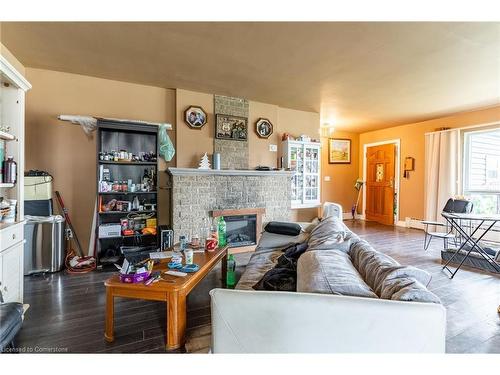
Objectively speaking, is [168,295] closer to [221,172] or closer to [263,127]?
[221,172]

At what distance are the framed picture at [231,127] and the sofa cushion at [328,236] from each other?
2.35m

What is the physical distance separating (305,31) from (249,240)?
302 cm

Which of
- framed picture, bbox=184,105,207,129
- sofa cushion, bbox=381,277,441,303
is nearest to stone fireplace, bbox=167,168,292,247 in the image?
framed picture, bbox=184,105,207,129

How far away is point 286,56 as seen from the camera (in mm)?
2703

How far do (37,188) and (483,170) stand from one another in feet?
23.1

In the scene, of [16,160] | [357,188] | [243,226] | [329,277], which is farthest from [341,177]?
[16,160]

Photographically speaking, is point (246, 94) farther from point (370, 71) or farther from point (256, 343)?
point (256, 343)

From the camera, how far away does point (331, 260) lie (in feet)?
4.92

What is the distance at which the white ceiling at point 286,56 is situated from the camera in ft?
7.33

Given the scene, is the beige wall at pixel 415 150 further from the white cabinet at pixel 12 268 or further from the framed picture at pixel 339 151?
the white cabinet at pixel 12 268

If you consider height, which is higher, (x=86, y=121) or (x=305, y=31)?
(x=305, y=31)

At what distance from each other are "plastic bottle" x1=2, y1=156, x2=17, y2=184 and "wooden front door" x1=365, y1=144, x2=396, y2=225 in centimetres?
681
